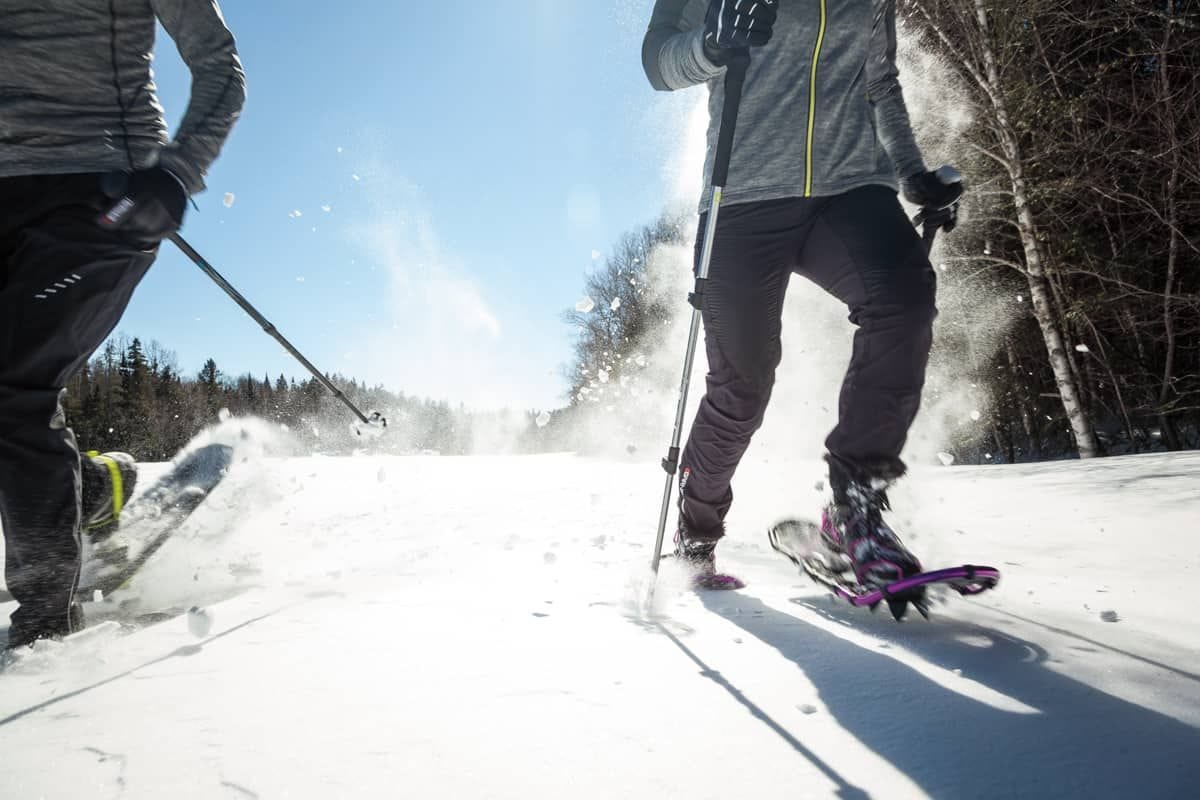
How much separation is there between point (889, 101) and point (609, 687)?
6.25ft

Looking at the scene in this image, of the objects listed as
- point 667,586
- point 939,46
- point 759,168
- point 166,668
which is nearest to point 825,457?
point 667,586

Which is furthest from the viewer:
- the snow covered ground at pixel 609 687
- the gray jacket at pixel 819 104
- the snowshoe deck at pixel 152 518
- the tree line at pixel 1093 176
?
the tree line at pixel 1093 176

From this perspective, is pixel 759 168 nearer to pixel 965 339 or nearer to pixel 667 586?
pixel 667 586

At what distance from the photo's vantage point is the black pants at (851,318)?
5.15 feet

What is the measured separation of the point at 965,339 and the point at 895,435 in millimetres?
9921

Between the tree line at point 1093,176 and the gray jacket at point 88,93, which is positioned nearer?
the gray jacket at point 88,93

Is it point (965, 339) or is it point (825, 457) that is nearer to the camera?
point (825, 457)

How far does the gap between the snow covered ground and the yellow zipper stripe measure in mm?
1241

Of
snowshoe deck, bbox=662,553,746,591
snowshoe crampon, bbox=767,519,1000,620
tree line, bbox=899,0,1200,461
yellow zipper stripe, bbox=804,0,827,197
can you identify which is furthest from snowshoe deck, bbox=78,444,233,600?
tree line, bbox=899,0,1200,461

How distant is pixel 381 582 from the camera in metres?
1.87

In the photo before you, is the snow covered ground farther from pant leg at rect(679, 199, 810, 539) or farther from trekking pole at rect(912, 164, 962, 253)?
trekking pole at rect(912, 164, 962, 253)

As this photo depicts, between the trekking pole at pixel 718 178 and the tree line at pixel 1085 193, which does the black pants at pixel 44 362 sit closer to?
the trekking pole at pixel 718 178

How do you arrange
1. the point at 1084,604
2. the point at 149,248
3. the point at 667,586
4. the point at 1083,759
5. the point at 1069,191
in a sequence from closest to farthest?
the point at 1083,759 → the point at 1084,604 → the point at 149,248 → the point at 667,586 → the point at 1069,191

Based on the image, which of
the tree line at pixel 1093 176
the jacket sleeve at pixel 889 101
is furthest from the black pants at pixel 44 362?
the tree line at pixel 1093 176
